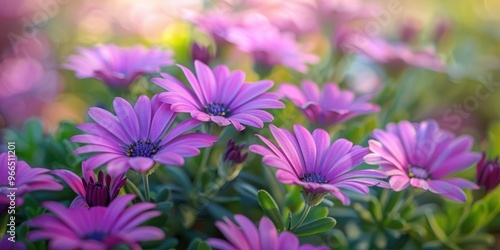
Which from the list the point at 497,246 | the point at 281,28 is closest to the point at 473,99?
the point at 497,246

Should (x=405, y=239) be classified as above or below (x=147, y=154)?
below

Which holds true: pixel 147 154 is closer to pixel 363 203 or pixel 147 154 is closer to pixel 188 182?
pixel 188 182

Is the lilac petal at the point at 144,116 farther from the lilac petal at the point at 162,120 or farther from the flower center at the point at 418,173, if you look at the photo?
the flower center at the point at 418,173

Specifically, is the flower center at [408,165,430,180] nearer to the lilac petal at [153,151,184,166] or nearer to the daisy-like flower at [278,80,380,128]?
the daisy-like flower at [278,80,380,128]

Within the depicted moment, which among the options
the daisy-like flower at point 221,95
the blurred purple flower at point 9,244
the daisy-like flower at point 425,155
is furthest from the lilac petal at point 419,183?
the blurred purple flower at point 9,244

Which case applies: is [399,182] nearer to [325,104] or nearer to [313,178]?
[313,178]

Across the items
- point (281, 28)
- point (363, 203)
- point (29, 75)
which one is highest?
point (281, 28)
